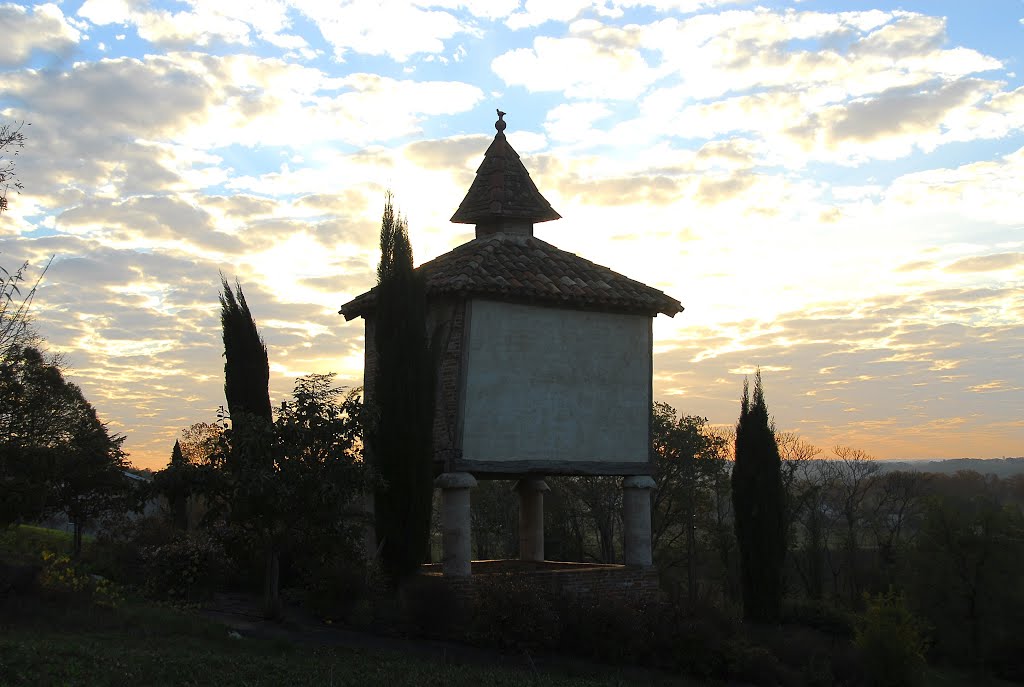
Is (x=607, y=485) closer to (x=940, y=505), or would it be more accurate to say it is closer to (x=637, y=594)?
(x=940, y=505)

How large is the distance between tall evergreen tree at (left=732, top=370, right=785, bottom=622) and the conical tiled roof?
10.0m

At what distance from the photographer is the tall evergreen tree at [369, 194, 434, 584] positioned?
60.1 ft

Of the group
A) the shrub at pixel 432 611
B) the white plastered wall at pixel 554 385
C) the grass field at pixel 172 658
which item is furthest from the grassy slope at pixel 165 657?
the white plastered wall at pixel 554 385

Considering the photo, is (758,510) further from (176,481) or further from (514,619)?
(176,481)

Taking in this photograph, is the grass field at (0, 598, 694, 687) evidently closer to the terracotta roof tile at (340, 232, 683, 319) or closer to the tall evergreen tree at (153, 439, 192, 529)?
the tall evergreen tree at (153, 439, 192, 529)

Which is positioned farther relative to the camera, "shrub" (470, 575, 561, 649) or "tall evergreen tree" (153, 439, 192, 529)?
"tall evergreen tree" (153, 439, 192, 529)

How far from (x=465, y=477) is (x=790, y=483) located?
2790cm

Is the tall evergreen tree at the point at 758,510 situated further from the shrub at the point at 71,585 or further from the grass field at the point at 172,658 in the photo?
the shrub at the point at 71,585

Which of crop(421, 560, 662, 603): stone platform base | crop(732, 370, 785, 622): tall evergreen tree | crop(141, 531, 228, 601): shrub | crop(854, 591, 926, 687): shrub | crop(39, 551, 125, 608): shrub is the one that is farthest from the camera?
crop(732, 370, 785, 622): tall evergreen tree

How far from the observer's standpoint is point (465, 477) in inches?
728

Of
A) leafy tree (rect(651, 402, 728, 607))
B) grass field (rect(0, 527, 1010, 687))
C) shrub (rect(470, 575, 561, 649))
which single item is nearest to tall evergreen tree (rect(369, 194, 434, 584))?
shrub (rect(470, 575, 561, 649))

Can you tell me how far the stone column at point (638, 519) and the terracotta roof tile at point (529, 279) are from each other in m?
3.70

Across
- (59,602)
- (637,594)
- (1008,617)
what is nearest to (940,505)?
(1008,617)

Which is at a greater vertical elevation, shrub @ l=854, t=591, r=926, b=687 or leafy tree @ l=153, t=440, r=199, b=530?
leafy tree @ l=153, t=440, r=199, b=530
